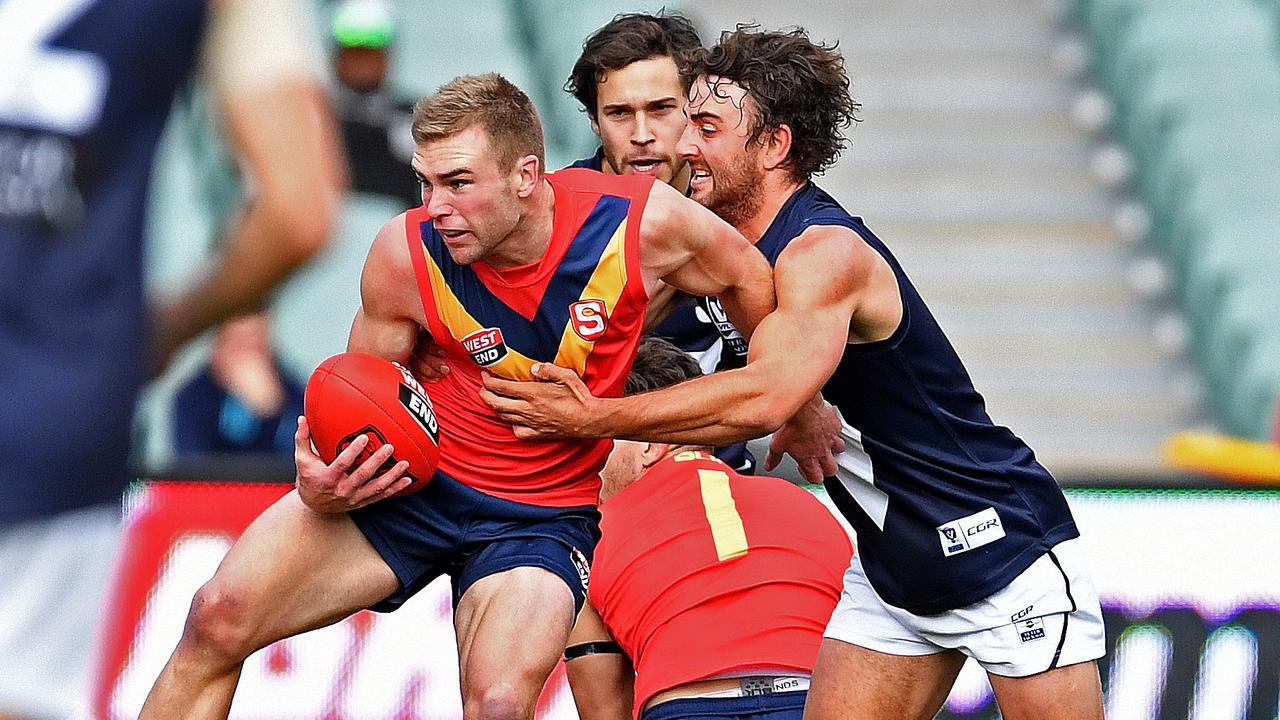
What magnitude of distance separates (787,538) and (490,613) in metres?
0.92

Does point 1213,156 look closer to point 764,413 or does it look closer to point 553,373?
point 764,413

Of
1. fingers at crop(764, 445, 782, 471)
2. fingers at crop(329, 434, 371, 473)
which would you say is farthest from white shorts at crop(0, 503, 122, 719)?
fingers at crop(764, 445, 782, 471)

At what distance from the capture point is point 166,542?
262 inches

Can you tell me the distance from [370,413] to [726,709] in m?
1.21

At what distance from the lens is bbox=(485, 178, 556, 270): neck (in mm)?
4551

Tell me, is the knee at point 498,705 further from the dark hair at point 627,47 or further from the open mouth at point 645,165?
the dark hair at point 627,47

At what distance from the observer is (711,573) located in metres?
4.82

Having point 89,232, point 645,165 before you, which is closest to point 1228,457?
point 645,165

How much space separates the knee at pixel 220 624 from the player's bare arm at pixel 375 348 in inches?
12.2

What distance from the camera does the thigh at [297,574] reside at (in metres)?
4.50

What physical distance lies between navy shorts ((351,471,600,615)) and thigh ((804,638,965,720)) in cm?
72

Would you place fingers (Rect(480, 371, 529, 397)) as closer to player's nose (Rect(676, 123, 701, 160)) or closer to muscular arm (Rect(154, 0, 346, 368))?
player's nose (Rect(676, 123, 701, 160))

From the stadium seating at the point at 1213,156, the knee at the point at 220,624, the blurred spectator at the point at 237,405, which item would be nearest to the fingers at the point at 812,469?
the knee at the point at 220,624

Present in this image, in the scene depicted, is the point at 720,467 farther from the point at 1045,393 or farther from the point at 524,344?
the point at 1045,393
